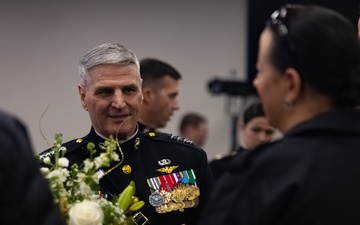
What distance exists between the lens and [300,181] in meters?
1.51

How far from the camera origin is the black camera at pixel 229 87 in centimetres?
704

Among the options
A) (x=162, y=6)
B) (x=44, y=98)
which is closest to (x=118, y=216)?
(x=44, y=98)

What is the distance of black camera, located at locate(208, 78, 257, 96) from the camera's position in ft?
23.1

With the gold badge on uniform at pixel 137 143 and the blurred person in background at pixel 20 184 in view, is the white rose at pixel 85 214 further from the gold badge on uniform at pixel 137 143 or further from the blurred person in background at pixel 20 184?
the gold badge on uniform at pixel 137 143

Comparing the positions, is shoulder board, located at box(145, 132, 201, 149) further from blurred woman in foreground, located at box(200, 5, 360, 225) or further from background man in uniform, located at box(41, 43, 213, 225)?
blurred woman in foreground, located at box(200, 5, 360, 225)

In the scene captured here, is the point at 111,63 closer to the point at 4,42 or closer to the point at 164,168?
the point at 164,168

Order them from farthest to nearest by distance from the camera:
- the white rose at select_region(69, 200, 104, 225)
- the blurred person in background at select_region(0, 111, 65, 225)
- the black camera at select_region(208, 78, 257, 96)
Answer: the black camera at select_region(208, 78, 257, 96) → the white rose at select_region(69, 200, 104, 225) → the blurred person in background at select_region(0, 111, 65, 225)

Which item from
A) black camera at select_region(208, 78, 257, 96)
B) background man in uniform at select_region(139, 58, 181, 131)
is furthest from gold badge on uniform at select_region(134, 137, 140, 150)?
black camera at select_region(208, 78, 257, 96)

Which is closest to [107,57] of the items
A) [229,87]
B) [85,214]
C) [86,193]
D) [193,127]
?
[86,193]

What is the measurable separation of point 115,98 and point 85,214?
2.38 ft

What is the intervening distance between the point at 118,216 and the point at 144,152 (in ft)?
1.96

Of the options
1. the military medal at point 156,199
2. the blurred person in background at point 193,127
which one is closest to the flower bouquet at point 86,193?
the military medal at point 156,199

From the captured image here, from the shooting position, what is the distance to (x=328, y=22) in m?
1.57

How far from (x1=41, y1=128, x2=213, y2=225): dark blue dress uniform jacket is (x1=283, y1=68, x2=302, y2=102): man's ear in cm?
95
